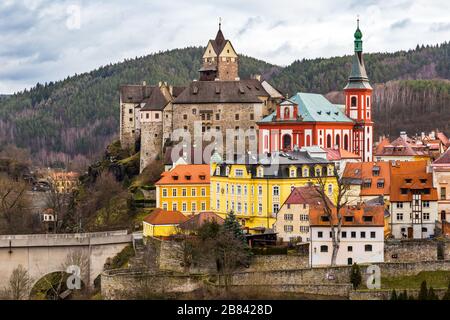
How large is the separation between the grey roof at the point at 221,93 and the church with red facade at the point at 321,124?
125 inches

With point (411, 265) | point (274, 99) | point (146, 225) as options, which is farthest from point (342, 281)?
point (274, 99)

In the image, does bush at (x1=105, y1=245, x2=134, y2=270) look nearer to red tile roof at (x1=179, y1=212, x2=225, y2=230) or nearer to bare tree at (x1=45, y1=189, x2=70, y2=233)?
red tile roof at (x1=179, y1=212, x2=225, y2=230)

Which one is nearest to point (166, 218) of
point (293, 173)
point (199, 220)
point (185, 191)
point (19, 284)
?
point (199, 220)

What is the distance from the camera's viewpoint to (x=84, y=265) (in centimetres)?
7244

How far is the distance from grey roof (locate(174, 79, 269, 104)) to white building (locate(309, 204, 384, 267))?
33532 mm

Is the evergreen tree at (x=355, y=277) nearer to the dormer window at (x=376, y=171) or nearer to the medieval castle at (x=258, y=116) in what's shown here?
the dormer window at (x=376, y=171)

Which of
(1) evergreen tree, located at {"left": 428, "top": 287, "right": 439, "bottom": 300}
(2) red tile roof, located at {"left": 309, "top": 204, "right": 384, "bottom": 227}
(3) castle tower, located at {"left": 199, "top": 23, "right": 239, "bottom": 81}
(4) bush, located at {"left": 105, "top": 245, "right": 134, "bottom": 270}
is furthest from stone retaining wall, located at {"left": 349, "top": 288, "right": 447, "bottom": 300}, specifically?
(3) castle tower, located at {"left": 199, "top": 23, "right": 239, "bottom": 81}

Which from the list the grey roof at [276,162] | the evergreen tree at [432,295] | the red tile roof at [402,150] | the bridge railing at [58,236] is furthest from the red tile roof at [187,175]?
the evergreen tree at [432,295]

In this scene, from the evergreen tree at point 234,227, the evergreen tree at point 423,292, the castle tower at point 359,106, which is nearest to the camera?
the evergreen tree at point 423,292

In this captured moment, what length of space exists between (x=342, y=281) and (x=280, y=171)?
13.4 meters

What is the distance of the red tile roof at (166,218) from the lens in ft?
232

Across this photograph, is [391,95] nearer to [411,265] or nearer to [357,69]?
[357,69]

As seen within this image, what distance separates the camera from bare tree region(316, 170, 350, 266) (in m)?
63.6

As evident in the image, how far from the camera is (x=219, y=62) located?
350 ft
